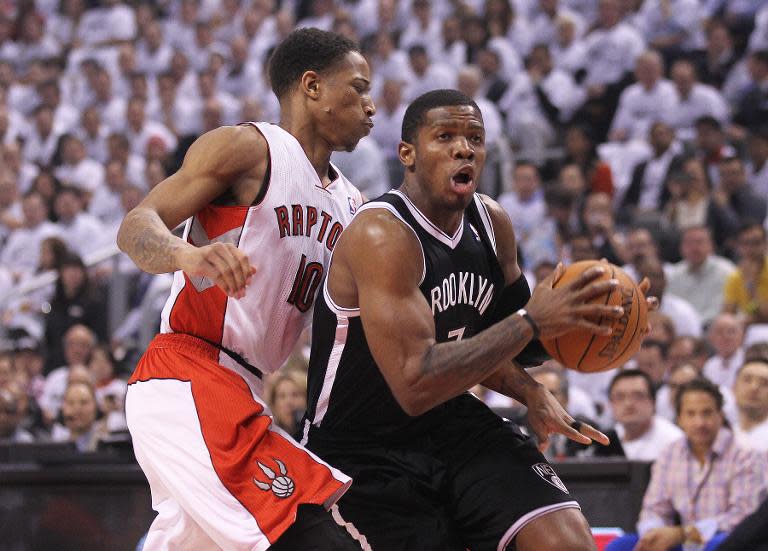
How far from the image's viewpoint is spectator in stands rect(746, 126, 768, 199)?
9.91 meters

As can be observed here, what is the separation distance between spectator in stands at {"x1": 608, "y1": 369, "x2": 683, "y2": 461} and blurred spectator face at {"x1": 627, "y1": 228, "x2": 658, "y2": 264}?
6.59ft

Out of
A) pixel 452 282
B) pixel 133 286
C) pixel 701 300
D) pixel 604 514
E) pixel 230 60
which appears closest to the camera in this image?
pixel 452 282

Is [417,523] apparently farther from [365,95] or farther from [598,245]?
[598,245]

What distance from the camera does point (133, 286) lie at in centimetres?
1055

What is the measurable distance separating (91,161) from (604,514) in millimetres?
8096

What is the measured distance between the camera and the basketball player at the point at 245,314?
357 cm

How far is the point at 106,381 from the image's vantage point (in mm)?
8922

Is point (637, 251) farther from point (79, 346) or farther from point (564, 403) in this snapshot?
point (79, 346)

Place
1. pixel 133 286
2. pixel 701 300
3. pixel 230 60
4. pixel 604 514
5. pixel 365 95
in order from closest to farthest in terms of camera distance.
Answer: pixel 365 95 < pixel 604 514 < pixel 701 300 < pixel 133 286 < pixel 230 60

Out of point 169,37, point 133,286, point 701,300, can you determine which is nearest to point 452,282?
point 701,300

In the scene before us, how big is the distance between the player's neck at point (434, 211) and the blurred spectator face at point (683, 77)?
7461 millimetres

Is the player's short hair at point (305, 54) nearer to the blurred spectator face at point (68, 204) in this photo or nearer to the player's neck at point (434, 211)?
the player's neck at point (434, 211)

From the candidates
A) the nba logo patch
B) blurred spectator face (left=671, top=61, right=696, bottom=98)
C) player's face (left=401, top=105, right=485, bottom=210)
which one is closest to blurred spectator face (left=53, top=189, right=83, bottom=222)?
blurred spectator face (left=671, top=61, right=696, bottom=98)

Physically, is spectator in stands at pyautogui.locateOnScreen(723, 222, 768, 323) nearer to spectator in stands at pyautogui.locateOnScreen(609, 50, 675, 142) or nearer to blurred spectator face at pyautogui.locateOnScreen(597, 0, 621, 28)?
spectator in stands at pyautogui.locateOnScreen(609, 50, 675, 142)
